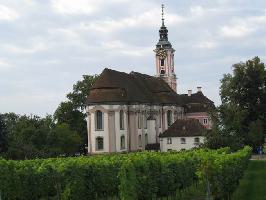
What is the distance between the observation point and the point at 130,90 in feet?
283

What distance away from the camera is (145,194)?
95.0 ft

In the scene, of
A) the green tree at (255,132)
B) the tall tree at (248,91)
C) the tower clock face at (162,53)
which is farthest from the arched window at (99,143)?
the tower clock face at (162,53)

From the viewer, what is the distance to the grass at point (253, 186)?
112 feet

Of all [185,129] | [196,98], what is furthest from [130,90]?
[196,98]

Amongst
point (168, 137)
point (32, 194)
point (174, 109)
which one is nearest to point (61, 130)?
point (168, 137)

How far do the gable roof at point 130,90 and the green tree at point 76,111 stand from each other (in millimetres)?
8454

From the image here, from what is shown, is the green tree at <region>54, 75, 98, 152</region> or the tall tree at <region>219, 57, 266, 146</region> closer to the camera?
the tall tree at <region>219, 57, 266, 146</region>

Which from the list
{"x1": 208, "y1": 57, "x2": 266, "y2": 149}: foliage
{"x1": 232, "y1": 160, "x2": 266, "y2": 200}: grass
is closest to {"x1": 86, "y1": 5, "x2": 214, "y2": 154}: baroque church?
{"x1": 208, "y1": 57, "x2": 266, "y2": 149}: foliage

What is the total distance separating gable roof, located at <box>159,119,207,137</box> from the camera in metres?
84.9

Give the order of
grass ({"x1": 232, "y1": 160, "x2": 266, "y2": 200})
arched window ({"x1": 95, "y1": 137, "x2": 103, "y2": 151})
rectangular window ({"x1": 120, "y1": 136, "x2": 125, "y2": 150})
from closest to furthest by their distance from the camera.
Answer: grass ({"x1": 232, "y1": 160, "x2": 266, "y2": 200}), arched window ({"x1": 95, "y1": 137, "x2": 103, "y2": 151}), rectangular window ({"x1": 120, "y1": 136, "x2": 125, "y2": 150})

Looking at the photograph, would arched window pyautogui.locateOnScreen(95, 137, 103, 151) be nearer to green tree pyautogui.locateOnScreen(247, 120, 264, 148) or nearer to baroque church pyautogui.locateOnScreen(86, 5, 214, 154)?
baroque church pyautogui.locateOnScreen(86, 5, 214, 154)

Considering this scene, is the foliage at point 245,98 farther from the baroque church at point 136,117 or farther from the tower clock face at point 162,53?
the tower clock face at point 162,53

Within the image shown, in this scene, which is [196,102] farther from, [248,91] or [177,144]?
[248,91]

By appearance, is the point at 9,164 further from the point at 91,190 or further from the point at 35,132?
the point at 35,132
